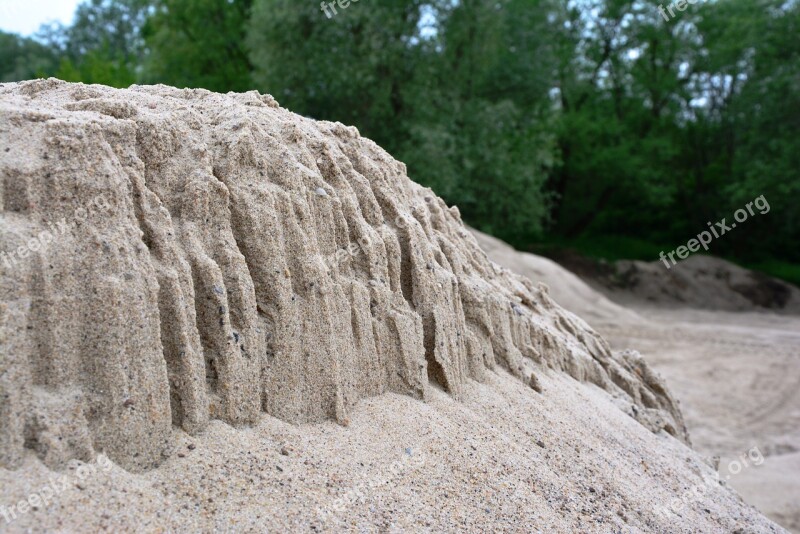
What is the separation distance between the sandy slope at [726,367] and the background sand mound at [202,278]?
446 centimetres

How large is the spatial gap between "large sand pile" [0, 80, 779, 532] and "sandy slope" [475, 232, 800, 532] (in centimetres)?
348

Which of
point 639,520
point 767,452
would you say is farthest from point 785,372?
point 639,520

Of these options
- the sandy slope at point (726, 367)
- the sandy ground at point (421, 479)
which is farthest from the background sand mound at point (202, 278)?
the sandy slope at point (726, 367)

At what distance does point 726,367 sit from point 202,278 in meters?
11.5

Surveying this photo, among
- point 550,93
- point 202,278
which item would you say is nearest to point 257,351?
point 202,278

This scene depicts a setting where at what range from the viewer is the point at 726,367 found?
12453mm

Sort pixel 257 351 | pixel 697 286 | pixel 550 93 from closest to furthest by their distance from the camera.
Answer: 1. pixel 257 351
2. pixel 697 286
3. pixel 550 93

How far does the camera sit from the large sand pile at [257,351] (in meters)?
2.58

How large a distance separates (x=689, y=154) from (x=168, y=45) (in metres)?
17.6

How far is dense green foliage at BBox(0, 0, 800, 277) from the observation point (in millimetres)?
16938
